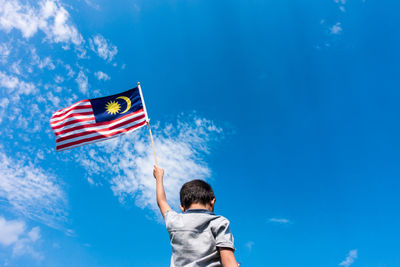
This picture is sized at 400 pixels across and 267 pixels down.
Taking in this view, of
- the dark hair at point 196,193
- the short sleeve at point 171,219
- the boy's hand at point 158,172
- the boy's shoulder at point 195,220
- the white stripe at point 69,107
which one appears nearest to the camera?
the boy's shoulder at point 195,220

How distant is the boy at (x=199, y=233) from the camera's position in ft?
9.46

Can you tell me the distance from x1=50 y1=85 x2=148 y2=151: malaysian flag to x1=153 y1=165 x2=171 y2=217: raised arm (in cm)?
502

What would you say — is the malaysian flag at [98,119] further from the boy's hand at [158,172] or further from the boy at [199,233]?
the boy at [199,233]

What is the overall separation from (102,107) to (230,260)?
928 centimetres

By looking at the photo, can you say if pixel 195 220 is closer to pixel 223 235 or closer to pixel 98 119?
pixel 223 235

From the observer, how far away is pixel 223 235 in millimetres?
2895

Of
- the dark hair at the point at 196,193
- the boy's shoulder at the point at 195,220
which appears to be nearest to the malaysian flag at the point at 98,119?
the dark hair at the point at 196,193

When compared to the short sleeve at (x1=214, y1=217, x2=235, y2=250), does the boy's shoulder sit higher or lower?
higher

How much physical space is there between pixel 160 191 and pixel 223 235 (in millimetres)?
1672

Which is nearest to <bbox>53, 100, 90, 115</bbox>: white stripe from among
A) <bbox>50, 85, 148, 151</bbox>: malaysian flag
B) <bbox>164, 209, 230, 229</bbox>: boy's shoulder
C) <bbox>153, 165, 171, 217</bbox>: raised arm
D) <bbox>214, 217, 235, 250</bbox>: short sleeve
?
<bbox>50, 85, 148, 151</bbox>: malaysian flag

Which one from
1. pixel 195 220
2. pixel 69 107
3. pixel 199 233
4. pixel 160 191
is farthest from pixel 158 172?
pixel 69 107

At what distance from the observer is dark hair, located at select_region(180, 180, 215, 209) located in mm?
3497

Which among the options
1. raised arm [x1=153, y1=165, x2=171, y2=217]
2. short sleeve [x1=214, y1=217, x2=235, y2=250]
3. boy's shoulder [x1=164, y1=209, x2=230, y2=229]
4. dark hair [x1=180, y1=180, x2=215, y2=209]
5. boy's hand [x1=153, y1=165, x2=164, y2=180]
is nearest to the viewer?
short sleeve [x1=214, y1=217, x2=235, y2=250]

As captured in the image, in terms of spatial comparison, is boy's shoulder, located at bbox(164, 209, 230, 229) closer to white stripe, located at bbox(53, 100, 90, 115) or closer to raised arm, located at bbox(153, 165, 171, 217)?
raised arm, located at bbox(153, 165, 171, 217)
